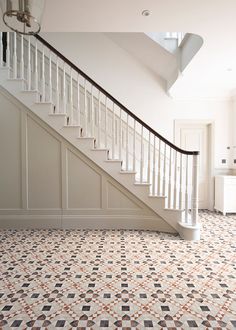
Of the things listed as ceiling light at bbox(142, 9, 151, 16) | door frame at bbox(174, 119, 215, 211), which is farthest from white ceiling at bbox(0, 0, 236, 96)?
door frame at bbox(174, 119, 215, 211)

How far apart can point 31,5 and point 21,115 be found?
2.50 m

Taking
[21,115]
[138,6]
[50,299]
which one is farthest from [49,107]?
[50,299]

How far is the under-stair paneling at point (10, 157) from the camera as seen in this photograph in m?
3.61

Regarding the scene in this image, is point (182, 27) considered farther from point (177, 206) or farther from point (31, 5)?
point (177, 206)

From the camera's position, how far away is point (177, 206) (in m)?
3.71

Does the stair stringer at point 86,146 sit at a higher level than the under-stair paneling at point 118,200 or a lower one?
higher

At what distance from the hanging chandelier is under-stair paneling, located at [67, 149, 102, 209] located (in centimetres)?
232

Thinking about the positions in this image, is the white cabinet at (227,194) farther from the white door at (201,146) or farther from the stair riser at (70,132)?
the stair riser at (70,132)

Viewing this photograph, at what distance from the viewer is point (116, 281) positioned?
7.01 ft

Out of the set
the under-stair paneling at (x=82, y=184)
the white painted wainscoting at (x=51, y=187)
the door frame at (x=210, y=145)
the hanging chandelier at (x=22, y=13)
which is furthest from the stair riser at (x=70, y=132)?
the door frame at (x=210, y=145)

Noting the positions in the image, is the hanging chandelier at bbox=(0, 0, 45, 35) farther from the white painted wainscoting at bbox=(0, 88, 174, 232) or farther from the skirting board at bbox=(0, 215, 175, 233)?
the skirting board at bbox=(0, 215, 175, 233)

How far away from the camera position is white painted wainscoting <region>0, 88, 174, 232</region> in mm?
3627

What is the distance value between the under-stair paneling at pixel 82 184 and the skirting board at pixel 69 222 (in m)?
0.20

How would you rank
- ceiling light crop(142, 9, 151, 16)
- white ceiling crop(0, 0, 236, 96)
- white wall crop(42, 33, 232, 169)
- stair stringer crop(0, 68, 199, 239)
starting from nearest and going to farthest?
white ceiling crop(0, 0, 236, 96)
ceiling light crop(142, 9, 151, 16)
stair stringer crop(0, 68, 199, 239)
white wall crop(42, 33, 232, 169)
